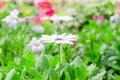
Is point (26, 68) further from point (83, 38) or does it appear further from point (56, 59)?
point (83, 38)

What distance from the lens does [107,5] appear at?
16.4ft

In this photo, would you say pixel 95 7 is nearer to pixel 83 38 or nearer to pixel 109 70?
pixel 83 38

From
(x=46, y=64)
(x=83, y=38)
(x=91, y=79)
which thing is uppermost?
(x=83, y=38)

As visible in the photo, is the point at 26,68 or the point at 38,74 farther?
the point at 26,68

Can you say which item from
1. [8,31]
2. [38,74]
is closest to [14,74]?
[38,74]

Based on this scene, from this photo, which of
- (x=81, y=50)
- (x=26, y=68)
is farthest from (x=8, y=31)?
(x=26, y=68)

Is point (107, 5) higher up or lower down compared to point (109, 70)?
higher up

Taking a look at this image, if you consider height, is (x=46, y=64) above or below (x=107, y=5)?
below

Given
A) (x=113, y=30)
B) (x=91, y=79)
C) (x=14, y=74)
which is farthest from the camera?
(x=113, y=30)

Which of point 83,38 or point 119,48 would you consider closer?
point 119,48

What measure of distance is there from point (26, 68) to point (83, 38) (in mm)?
1307

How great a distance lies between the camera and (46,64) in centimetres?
193

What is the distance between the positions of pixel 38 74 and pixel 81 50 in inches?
51.5

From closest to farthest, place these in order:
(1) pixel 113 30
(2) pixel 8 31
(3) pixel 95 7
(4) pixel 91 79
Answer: (4) pixel 91 79 < (2) pixel 8 31 < (1) pixel 113 30 < (3) pixel 95 7
